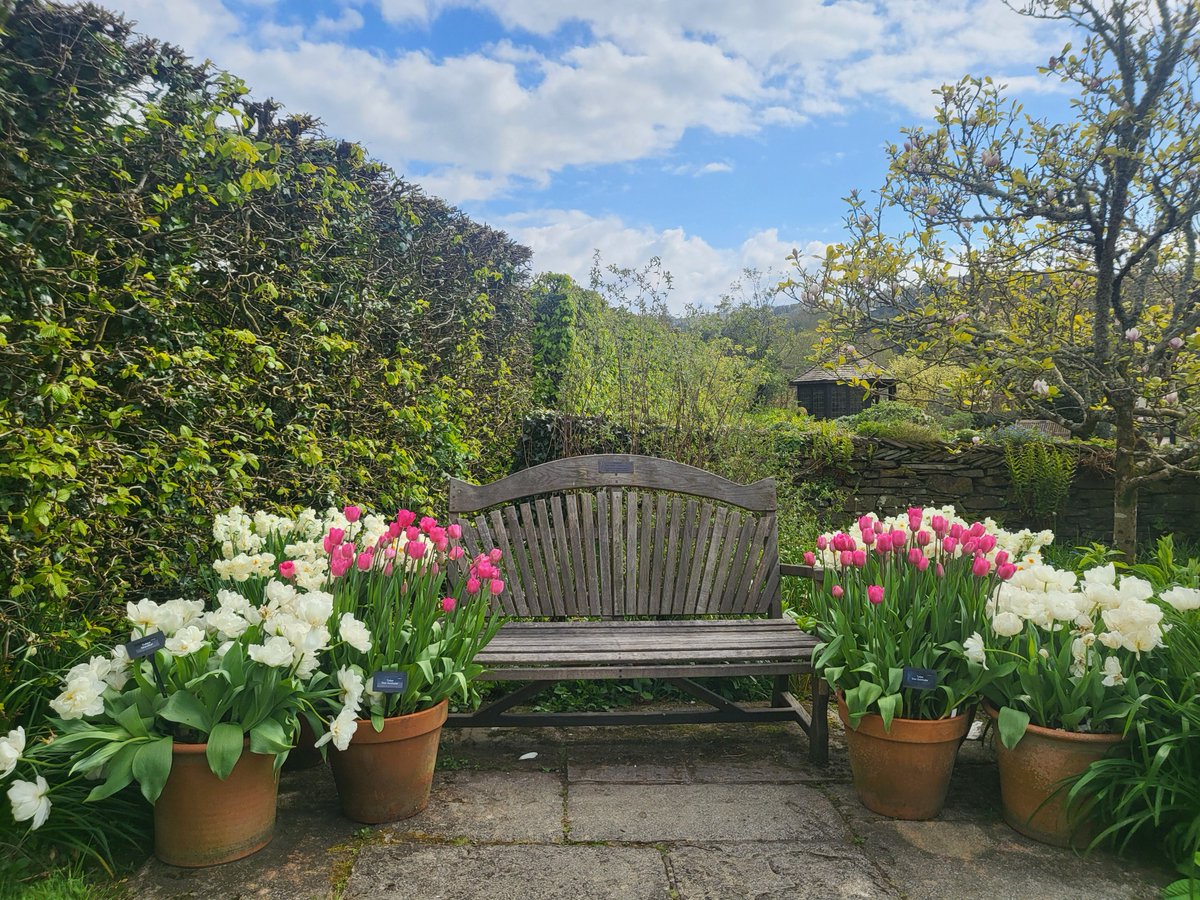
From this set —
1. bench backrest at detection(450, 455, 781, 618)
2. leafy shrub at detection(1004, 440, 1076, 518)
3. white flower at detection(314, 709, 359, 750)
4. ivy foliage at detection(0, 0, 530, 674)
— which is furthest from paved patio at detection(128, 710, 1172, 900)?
leafy shrub at detection(1004, 440, 1076, 518)

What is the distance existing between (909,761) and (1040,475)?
5.85m

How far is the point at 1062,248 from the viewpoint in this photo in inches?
185

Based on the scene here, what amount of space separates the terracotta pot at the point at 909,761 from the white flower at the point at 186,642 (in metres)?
2.03

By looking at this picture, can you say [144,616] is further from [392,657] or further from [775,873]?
[775,873]

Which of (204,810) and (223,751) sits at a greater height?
(223,751)

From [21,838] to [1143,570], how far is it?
414cm

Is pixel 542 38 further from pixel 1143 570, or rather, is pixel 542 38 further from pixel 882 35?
pixel 1143 570

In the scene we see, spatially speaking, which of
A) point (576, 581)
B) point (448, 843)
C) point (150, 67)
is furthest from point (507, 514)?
point (150, 67)

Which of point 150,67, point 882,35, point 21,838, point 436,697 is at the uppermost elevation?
point 882,35

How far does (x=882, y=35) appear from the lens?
12.3 feet

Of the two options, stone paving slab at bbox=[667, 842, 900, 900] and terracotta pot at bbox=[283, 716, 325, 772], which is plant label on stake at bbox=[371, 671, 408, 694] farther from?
stone paving slab at bbox=[667, 842, 900, 900]

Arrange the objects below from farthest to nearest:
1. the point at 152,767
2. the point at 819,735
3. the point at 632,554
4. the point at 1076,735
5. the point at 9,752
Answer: the point at 632,554
the point at 819,735
the point at 1076,735
the point at 152,767
the point at 9,752

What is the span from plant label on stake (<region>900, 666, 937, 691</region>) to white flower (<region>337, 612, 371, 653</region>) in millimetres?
1721

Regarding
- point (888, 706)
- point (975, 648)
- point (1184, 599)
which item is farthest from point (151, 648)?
point (1184, 599)
